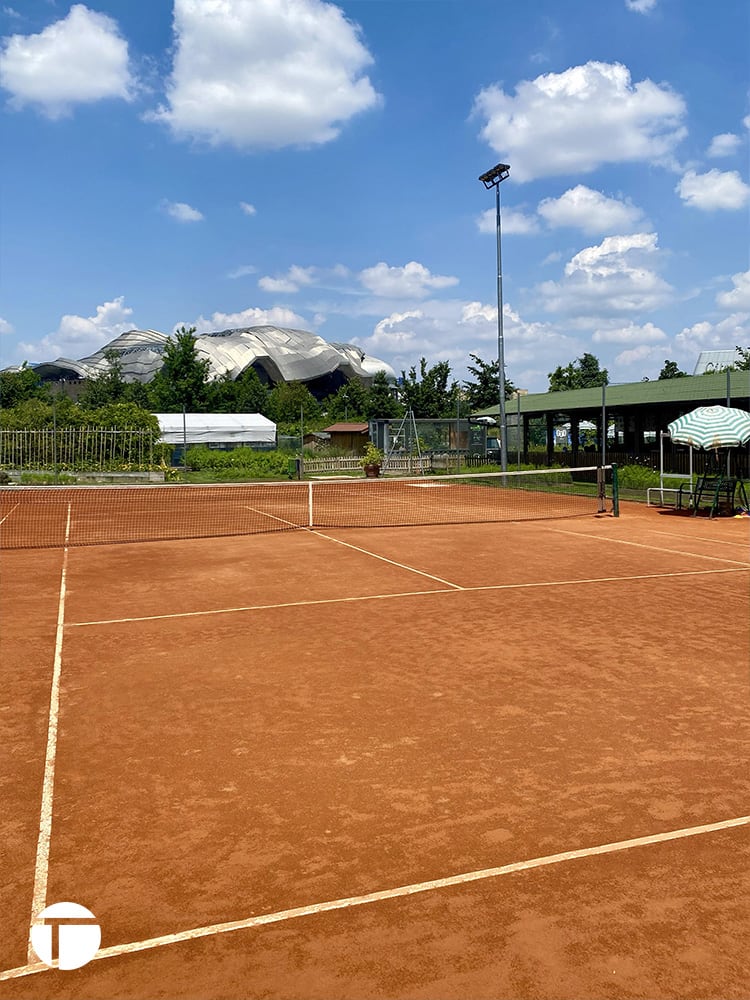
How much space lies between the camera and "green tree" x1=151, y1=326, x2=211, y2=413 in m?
60.0

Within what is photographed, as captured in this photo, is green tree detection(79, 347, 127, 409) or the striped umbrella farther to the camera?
green tree detection(79, 347, 127, 409)

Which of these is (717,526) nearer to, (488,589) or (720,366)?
(488,589)

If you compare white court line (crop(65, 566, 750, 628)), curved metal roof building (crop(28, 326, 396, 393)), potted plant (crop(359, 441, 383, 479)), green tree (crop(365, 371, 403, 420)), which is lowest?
white court line (crop(65, 566, 750, 628))

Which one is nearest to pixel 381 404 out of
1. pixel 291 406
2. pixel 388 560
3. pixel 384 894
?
pixel 291 406

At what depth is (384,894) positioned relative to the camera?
11.2 feet

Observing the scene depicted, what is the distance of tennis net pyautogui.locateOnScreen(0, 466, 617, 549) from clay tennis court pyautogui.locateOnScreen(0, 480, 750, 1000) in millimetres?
8235

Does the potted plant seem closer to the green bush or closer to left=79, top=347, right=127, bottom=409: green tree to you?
the green bush

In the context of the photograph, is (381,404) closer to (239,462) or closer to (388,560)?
(239,462)

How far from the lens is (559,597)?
958cm

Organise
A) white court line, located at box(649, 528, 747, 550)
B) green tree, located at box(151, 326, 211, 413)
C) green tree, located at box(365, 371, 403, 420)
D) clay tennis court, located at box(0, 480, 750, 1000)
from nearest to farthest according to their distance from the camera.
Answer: clay tennis court, located at box(0, 480, 750, 1000), white court line, located at box(649, 528, 747, 550), green tree, located at box(151, 326, 211, 413), green tree, located at box(365, 371, 403, 420)

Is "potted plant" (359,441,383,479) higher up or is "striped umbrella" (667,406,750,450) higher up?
"striped umbrella" (667,406,750,450)

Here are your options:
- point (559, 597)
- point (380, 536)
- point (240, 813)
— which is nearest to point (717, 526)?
point (380, 536)

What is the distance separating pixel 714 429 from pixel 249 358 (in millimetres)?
92673

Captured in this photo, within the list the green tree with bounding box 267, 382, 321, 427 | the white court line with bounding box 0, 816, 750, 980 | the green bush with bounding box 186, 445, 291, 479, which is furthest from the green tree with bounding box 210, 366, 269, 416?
the white court line with bounding box 0, 816, 750, 980
